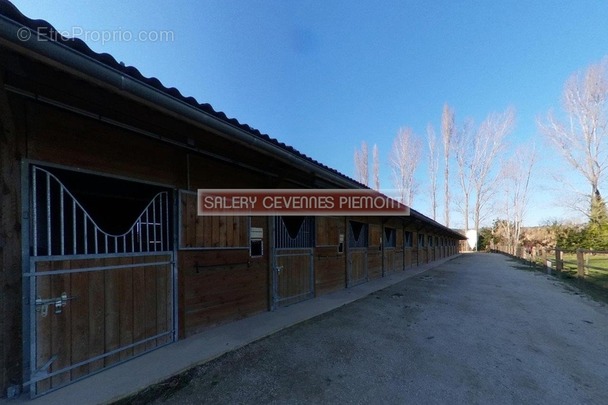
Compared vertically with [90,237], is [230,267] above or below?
below

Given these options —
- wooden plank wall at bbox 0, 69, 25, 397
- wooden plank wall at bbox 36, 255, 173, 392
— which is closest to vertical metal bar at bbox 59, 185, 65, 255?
wooden plank wall at bbox 36, 255, 173, 392

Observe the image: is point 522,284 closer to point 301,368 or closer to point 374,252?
point 374,252

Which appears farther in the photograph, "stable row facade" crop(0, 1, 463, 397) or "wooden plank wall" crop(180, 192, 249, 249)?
"wooden plank wall" crop(180, 192, 249, 249)

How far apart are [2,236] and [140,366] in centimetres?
167

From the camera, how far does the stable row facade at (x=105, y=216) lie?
7.14 feet

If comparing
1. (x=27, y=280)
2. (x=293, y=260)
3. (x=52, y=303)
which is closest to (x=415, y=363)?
(x=293, y=260)

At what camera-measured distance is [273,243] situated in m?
5.14

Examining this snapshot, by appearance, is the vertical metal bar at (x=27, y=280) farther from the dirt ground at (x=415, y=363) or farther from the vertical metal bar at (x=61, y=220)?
the dirt ground at (x=415, y=363)

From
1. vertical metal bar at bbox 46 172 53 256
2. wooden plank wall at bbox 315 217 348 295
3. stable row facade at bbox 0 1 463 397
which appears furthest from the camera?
wooden plank wall at bbox 315 217 348 295

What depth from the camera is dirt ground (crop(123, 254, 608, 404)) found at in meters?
2.41

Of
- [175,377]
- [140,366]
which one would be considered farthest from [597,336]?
[140,366]

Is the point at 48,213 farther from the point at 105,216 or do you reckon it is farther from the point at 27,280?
the point at 105,216

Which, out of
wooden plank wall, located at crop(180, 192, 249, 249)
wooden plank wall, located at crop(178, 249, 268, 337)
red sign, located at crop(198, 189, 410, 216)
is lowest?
wooden plank wall, located at crop(178, 249, 268, 337)

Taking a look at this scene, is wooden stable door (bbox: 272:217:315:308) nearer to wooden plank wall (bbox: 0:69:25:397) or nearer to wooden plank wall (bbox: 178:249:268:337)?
wooden plank wall (bbox: 178:249:268:337)
